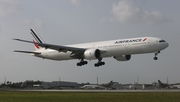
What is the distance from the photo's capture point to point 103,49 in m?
64.3

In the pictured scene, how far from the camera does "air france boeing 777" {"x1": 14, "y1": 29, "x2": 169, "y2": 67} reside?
59125 millimetres

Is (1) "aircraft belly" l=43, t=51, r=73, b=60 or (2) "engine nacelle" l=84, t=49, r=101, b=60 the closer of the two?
(2) "engine nacelle" l=84, t=49, r=101, b=60

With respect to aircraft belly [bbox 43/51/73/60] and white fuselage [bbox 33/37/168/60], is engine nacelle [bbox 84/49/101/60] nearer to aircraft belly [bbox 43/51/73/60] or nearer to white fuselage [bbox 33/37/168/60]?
white fuselage [bbox 33/37/168/60]

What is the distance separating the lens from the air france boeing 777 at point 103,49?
59.1 m
